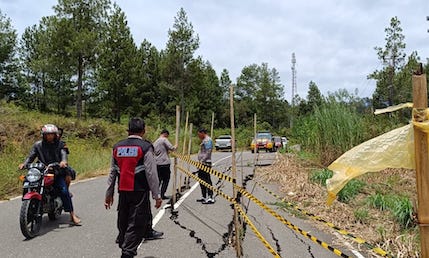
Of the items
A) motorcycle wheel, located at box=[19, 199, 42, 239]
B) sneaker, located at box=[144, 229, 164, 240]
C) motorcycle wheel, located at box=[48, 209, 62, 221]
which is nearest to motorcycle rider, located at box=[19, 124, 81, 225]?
motorcycle wheel, located at box=[48, 209, 62, 221]

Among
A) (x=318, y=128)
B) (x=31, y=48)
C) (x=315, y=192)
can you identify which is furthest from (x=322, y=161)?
(x=31, y=48)

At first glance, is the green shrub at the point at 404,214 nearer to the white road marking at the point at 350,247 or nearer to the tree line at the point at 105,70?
the white road marking at the point at 350,247

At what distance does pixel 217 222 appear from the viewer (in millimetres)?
7371

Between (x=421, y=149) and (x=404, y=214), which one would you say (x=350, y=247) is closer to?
(x=404, y=214)

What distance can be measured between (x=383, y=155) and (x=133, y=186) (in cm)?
305

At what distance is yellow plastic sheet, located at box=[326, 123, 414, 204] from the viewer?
2467mm

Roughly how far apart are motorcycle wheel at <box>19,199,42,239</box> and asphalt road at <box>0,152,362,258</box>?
0.13 metres

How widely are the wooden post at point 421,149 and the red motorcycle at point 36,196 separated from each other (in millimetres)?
5446

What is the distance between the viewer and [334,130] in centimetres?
1352

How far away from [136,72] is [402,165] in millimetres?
36142

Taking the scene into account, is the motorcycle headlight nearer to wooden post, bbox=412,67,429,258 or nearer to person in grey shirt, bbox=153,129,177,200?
person in grey shirt, bbox=153,129,177,200

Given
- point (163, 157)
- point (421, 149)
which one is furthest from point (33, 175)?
point (421, 149)

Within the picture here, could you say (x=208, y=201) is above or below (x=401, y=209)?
below

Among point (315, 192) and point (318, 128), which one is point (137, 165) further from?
point (318, 128)
